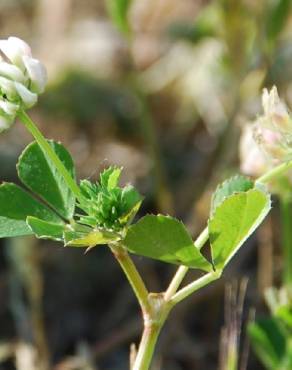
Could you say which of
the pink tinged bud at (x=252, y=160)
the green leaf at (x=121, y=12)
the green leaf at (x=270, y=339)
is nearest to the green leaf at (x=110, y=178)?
the pink tinged bud at (x=252, y=160)

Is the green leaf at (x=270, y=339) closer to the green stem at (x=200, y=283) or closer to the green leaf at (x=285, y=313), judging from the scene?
the green leaf at (x=285, y=313)

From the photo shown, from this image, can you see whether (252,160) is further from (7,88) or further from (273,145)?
(7,88)

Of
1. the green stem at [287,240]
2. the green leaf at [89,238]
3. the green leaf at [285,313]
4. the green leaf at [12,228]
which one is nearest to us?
the green leaf at [89,238]

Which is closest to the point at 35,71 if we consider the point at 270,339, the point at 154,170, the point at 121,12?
the point at 270,339

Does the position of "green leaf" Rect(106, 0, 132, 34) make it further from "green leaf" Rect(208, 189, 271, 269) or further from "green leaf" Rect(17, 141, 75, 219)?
"green leaf" Rect(208, 189, 271, 269)

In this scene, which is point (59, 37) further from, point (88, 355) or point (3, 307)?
point (88, 355)

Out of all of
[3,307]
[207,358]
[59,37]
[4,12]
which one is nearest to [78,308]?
[3,307]

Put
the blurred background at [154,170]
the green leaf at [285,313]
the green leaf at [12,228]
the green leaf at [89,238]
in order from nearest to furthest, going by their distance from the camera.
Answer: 1. the green leaf at [89,238]
2. the green leaf at [12,228]
3. the green leaf at [285,313]
4. the blurred background at [154,170]
